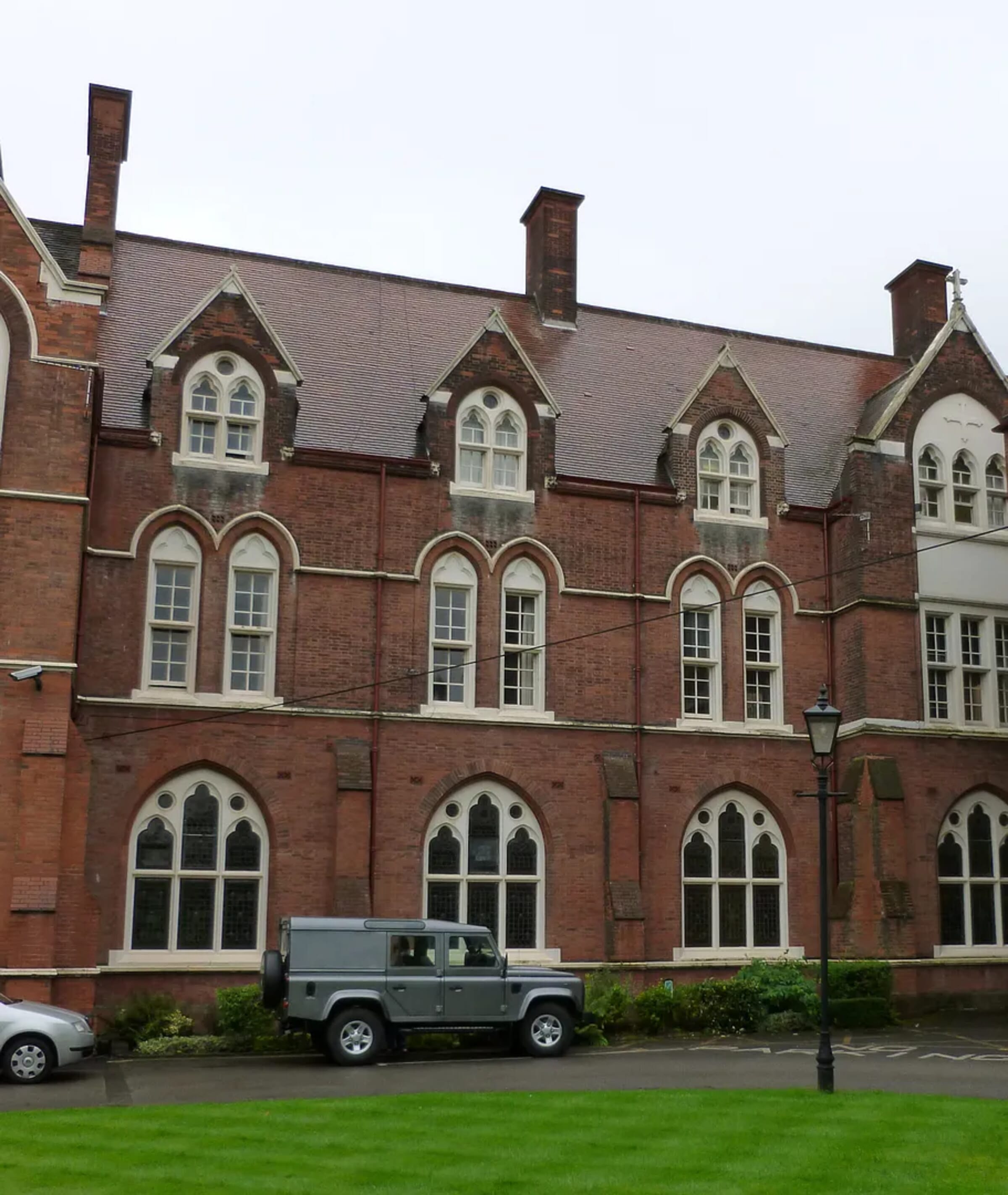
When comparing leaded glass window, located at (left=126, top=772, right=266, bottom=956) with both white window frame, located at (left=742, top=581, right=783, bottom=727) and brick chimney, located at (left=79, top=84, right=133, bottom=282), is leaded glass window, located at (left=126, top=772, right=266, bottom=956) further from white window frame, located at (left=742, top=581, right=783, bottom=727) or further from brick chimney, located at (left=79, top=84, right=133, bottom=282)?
brick chimney, located at (left=79, top=84, right=133, bottom=282)

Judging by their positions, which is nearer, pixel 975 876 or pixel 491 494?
pixel 491 494

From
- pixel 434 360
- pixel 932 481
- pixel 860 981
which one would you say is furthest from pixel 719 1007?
pixel 434 360

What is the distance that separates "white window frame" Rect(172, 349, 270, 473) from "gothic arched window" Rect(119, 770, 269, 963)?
5712 millimetres

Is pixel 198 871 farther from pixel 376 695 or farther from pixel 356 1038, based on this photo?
pixel 356 1038

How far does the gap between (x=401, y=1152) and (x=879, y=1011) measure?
14.9m

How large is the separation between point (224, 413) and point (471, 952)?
1137cm

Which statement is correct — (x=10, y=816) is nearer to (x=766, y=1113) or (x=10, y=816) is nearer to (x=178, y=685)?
(x=178, y=685)

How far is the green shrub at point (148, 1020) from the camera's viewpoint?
21.7 m

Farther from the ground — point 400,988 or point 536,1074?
point 400,988

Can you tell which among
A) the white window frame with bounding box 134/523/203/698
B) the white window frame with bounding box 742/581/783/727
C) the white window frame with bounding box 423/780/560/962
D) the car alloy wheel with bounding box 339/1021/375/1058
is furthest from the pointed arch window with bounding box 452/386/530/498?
the car alloy wheel with bounding box 339/1021/375/1058

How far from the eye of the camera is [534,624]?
2714 centimetres

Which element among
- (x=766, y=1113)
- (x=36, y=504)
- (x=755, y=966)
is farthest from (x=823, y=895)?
(x=36, y=504)

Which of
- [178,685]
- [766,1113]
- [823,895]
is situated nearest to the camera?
[766,1113]

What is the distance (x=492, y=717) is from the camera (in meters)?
26.2
